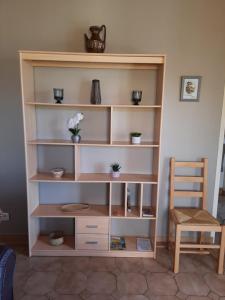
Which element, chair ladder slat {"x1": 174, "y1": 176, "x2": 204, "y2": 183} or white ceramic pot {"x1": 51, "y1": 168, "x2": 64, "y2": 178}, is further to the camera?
chair ladder slat {"x1": 174, "y1": 176, "x2": 204, "y2": 183}

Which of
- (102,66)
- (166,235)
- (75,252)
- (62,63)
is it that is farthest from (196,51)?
(75,252)

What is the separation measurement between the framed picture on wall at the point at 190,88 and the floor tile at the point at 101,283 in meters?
1.86

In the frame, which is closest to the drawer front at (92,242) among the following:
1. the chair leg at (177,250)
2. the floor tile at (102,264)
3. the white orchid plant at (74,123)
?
the floor tile at (102,264)

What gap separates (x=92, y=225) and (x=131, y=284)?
0.63 metres

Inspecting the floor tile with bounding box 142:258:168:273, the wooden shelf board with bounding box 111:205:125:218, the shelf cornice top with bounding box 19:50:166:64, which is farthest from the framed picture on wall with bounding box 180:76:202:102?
the floor tile with bounding box 142:258:168:273

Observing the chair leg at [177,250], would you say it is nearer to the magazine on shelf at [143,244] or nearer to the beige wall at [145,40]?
the magazine on shelf at [143,244]

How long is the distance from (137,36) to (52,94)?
1.03m

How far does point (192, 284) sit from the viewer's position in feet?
6.60

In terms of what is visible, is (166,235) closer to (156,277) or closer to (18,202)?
(156,277)

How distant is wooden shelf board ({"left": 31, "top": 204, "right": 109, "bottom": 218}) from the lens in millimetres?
2284

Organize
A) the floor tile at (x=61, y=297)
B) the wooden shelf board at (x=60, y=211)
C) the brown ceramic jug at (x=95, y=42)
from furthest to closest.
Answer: the wooden shelf board at (x=60, y=211) → the brown ceramic jug at (x=95, y=42) → the floor tile at (x=61, y=297)

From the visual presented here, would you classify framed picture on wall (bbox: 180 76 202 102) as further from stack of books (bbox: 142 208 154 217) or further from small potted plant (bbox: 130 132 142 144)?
stack of books (bbox: 142 208 154 217)

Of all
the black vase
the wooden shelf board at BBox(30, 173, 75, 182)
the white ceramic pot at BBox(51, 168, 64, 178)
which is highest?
the black vase

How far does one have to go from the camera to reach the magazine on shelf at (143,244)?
7.84ft
